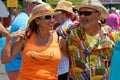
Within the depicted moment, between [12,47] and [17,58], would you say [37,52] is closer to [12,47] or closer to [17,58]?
[12,47]

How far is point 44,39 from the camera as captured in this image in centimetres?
409

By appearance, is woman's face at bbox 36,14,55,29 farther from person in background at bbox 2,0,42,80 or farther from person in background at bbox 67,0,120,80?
person in background at bbox 2,0,42,80

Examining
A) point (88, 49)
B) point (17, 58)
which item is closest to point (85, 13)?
point (88, 49)

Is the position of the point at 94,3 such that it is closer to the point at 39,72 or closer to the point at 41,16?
the point at 41,16

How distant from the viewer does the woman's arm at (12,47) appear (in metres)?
3.92

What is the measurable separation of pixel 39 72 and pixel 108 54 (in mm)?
688

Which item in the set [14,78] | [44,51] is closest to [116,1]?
[14,78]

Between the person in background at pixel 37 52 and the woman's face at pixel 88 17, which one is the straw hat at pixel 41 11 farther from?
the woman's face at pixel 88 17

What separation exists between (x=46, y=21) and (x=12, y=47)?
1.42 feet

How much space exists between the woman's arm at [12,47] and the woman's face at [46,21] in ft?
0.77

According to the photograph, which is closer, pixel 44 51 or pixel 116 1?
pixel 44 51

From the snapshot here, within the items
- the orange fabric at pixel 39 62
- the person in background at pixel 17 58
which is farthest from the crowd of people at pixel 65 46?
the person in background at pixel 17 58

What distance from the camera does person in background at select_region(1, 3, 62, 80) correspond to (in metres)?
3.92

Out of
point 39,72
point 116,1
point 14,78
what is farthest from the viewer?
point 116,1
